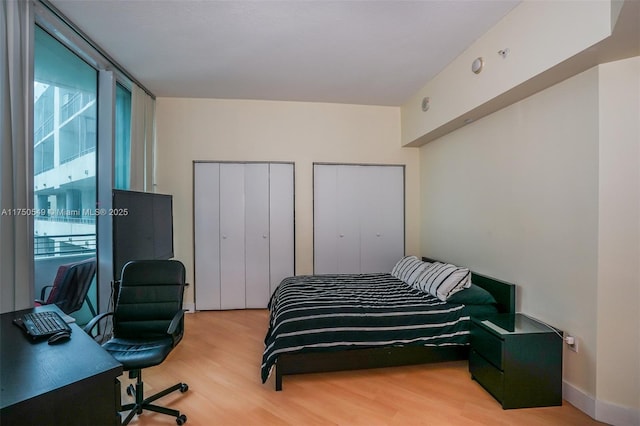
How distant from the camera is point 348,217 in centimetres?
462

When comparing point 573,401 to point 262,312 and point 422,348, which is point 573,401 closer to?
point 422,348

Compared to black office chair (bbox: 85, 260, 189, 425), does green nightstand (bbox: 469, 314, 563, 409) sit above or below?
below

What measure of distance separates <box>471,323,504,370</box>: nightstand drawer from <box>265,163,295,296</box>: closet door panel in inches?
103

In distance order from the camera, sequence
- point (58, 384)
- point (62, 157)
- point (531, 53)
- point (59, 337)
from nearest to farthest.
→ point (58, 384) < point (59, 337) < point (531, 53) < point (62, 157)

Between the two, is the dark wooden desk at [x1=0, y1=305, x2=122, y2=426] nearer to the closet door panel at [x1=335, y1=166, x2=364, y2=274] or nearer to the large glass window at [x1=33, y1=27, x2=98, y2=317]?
the large glass window at [x1=33, y1=27, x2=98, y2=317]

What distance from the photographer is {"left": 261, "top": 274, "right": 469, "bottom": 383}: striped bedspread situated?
251 cm

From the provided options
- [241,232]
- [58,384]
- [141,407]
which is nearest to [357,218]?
[241,232]

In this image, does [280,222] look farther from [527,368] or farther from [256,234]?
[527,368]

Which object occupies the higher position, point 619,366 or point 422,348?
point 619,366

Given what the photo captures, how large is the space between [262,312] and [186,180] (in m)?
2.22

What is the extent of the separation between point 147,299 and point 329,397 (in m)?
1.66

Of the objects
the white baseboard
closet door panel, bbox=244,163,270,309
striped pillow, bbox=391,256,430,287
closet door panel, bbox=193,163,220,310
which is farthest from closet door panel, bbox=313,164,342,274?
the white baseboard

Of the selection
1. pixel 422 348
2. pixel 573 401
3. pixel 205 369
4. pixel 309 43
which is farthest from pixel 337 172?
pixel 573 401

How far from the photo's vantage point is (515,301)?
278cm
